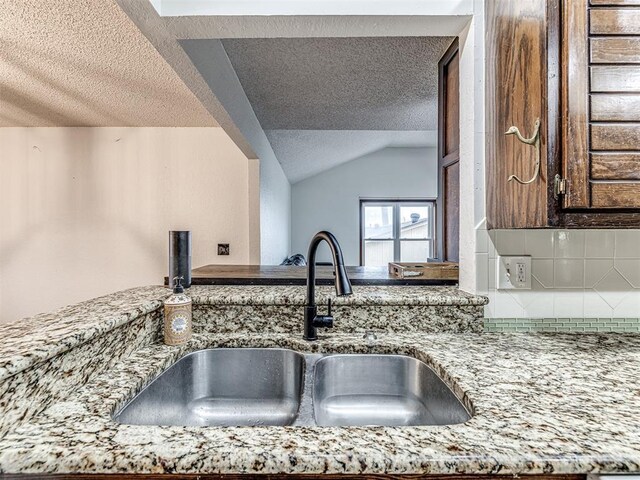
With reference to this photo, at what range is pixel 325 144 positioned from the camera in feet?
15.4

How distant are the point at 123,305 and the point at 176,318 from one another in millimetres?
140

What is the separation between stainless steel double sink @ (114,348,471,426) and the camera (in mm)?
931

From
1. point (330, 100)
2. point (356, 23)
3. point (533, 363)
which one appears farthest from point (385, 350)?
point (330, 100)

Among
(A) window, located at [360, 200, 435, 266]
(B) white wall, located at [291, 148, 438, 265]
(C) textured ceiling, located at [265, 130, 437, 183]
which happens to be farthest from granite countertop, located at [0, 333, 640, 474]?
(A) window, located at [360, 200, 435, 266]

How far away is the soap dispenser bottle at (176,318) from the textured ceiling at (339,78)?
146cm

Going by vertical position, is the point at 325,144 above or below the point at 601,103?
above

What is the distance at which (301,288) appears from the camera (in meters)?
1.24

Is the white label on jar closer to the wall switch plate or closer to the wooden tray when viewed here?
the wooden tray

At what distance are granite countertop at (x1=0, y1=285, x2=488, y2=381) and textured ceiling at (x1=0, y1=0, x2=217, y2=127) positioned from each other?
48.7 inches

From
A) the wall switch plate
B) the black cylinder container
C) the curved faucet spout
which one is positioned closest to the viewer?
the curved faucet spout

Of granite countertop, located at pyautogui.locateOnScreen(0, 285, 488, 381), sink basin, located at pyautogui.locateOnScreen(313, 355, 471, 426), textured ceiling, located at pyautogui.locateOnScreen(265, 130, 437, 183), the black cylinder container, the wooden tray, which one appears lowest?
sink basin, located at pyautogui.locateOnScreen(313, 355, 471, 426)

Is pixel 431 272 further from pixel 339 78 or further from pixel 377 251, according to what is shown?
pixel 377 251

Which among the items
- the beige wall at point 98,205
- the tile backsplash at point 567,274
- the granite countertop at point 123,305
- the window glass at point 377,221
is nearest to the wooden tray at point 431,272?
the granite countertop at point 123,305

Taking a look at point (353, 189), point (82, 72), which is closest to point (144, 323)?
point (82, 72)
